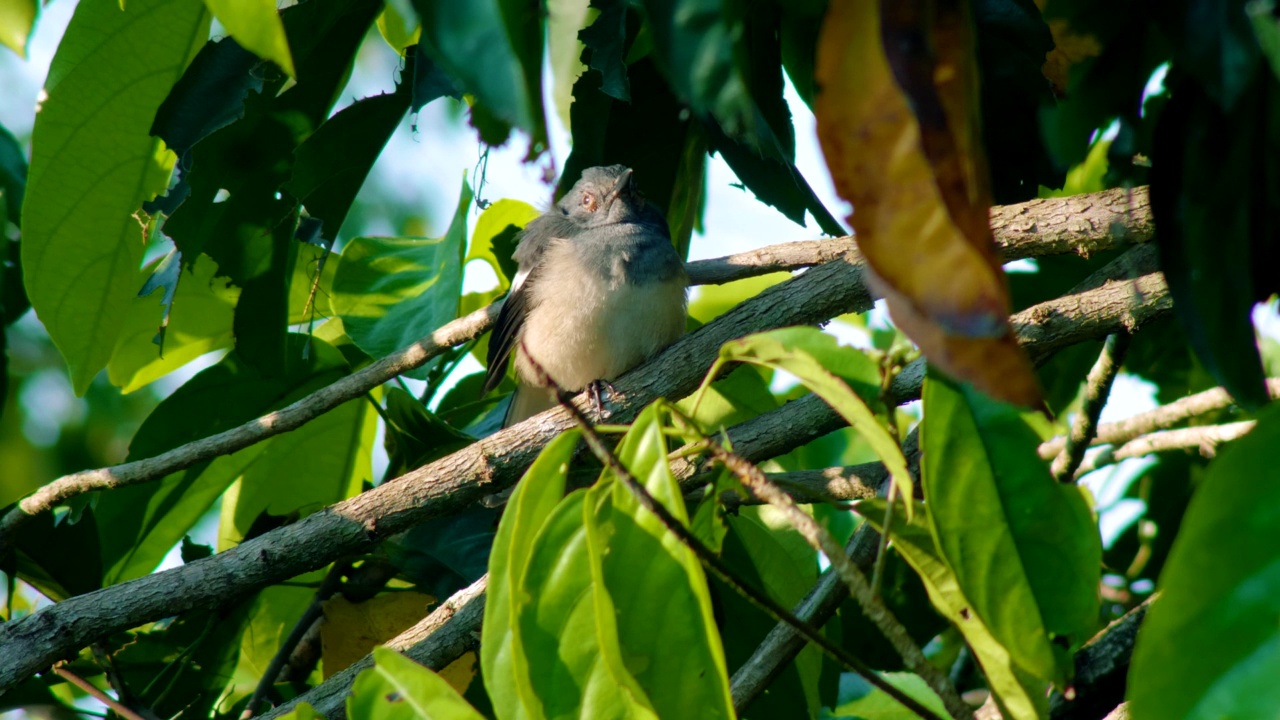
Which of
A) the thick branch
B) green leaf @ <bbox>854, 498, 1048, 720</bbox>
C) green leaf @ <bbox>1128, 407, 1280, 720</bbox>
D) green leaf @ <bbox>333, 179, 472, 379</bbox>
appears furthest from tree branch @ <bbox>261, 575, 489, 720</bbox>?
green leaf @ <bbox>1128, 407, 1280, 720</bbox>

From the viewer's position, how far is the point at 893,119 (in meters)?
1.04

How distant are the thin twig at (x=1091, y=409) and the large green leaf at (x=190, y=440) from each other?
223cm

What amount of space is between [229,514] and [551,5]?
2.83 meters

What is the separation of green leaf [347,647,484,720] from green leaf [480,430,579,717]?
0.15ft

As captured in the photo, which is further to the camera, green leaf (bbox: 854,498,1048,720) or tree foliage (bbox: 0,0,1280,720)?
green leaf (bbox: 854,498,1048,720)

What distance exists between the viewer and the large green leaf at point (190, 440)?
10.7 ft

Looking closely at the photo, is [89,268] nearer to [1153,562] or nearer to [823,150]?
[823,150]

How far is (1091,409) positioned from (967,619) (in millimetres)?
636

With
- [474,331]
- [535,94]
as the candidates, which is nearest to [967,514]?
[535,94]

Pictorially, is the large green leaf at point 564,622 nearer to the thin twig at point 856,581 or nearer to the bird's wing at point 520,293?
the thin twig at point 856,581

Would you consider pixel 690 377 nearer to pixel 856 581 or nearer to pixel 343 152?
pixel 343 152

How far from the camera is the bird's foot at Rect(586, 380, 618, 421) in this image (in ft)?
9.71

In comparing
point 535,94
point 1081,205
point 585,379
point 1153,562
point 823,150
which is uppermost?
point 535,94

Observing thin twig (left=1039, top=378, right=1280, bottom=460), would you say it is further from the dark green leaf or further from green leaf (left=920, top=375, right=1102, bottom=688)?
the dark green leaf
